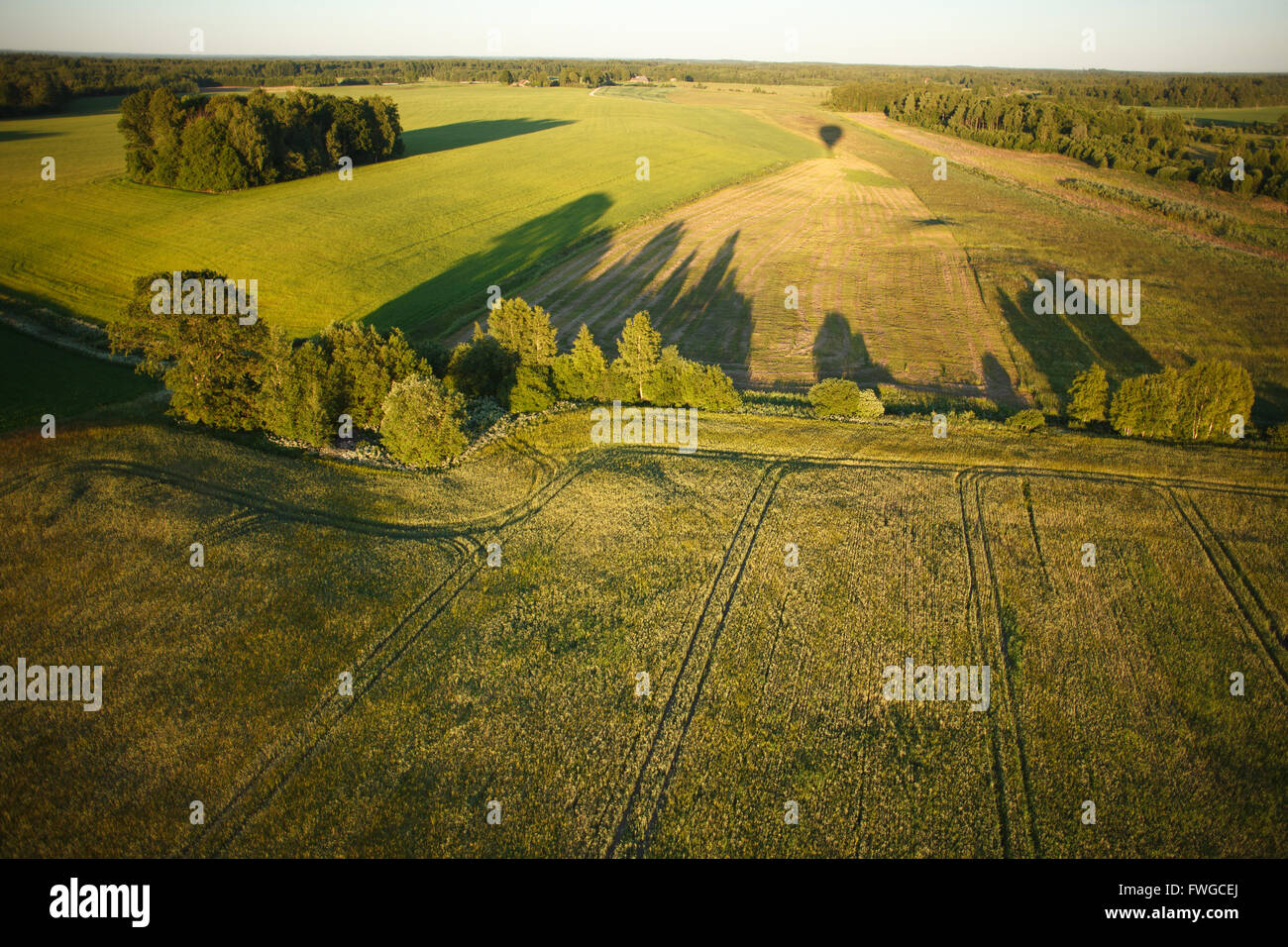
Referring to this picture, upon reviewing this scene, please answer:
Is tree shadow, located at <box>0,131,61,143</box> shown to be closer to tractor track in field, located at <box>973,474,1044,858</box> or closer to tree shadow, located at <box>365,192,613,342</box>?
tree shadow, located at <box>365,192,613,342</box>

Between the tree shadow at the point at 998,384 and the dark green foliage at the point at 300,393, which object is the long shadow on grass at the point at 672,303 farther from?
the dark green foliage at the point at 300,393

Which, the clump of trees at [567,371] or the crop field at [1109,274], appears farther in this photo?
the crop field at [1109,274]

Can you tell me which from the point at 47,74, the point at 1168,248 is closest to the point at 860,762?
the point at 1168,248

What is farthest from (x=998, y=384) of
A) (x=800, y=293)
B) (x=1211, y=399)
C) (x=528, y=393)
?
(x=528, y=393)

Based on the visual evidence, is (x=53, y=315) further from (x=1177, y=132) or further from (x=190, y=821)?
(x=1177, y=132)

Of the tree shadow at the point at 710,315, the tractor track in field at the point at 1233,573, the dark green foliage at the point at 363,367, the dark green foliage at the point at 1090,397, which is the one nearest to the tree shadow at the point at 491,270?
the tree shadow at the point at 710,315

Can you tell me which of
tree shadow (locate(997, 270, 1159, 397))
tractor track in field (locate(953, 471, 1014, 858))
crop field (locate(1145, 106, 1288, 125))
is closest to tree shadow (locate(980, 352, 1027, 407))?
tree shadow (locate(997, 270, 1159, 397))
